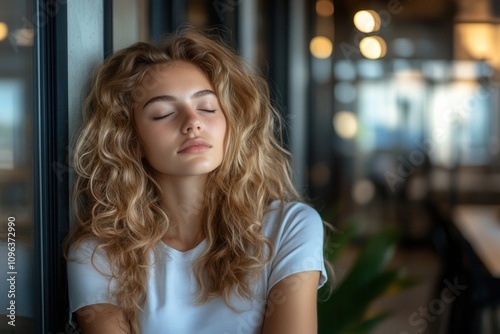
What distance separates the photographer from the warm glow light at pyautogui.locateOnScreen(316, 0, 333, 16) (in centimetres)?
461

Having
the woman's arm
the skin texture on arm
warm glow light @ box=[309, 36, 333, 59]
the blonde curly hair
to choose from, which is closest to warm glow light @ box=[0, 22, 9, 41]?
the blonde curly hair

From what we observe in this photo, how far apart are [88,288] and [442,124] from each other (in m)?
3.51

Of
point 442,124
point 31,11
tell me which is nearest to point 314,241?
point 31,11

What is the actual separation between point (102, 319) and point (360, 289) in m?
0.69

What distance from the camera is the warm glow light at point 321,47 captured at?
4.52 m

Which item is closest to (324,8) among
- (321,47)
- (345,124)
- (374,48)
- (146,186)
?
(321,47)

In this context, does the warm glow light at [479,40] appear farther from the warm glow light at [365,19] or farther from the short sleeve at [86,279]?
the short sleeve at [86,279]

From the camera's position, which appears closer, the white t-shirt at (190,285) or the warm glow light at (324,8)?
the white t-shirt at (190,285)

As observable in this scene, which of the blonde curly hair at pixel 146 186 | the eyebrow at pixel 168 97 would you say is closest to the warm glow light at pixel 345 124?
the blonde curly hair at pixel 146 186

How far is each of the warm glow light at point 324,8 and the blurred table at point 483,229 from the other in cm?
154

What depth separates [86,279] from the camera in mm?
1324

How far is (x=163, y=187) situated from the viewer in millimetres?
1449

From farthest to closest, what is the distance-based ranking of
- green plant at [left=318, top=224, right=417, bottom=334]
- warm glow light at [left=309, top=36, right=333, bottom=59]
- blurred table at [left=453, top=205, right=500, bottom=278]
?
1. warm glow light at [left=309, top=36, right=333, bottom=59]
2. blurred table at [left=453, top=205, right=500, bottom=278]
3. green plant at [left=318, top=224, right=417, bottom=334]

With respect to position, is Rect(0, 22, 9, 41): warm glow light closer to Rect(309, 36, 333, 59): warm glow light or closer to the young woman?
the young woman
